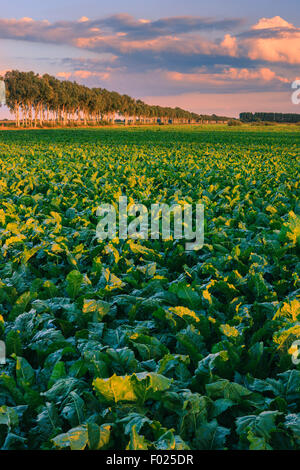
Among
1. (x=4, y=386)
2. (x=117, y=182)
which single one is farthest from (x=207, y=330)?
(x=117, y=182)

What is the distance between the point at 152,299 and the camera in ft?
11.5

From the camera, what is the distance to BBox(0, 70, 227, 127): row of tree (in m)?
94.8

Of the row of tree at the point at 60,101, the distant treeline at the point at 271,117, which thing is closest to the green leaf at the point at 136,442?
the row of tree at the point at 60,101

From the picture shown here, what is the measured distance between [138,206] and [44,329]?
→ 4.57 m

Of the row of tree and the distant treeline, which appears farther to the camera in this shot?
the distant treeline

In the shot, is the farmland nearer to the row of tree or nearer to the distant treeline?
the row of tree

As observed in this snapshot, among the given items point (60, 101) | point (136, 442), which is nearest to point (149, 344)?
point (136, 442)

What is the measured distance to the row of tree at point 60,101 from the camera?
9481 centimetres

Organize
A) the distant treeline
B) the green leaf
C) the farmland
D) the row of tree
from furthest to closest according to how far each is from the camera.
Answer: the distant treeline
the row of tree
the farmland
the green leaf

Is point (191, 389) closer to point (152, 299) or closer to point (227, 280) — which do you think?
point (152, 299)

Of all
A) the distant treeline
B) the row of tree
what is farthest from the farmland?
the distant treeline

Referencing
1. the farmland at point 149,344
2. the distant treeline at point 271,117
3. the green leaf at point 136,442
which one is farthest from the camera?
the distant treeline at point 271,117

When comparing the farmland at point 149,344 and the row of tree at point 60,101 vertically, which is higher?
the row of tree at point 60,101

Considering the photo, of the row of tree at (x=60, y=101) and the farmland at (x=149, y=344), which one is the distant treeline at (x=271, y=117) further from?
the farmland at (x=149, y=344)
